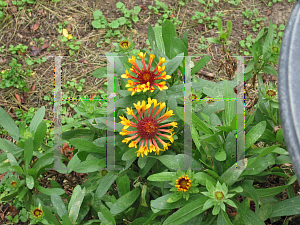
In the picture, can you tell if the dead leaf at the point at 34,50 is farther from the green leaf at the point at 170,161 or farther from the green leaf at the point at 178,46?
the green leaf at the point at 170,161

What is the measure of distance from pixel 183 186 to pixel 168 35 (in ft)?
2.46

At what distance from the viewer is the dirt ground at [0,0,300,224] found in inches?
88.6

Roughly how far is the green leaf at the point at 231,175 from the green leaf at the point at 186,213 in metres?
0.11

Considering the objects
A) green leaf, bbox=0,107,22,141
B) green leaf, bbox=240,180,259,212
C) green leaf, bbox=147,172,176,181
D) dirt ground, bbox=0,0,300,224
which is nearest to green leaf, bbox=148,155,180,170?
green leaf, bbox=147,172,176,181

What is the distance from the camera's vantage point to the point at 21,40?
2.42 m

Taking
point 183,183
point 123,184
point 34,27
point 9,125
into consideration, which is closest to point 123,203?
point 123,184

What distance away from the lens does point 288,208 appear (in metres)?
1.17

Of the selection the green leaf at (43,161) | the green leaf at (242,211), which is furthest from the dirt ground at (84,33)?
the green leaf at (242,211)

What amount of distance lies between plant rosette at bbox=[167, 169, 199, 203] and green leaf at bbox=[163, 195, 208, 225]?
0.12 feet

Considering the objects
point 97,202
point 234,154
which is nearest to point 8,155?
point 97,202

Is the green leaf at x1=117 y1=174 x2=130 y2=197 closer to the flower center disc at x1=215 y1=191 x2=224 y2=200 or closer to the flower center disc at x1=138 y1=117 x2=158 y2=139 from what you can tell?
the flower center disc at x1=138 y1=117 x2=158 y2=139

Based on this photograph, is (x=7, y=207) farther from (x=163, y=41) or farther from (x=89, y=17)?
(x=89, y=17)

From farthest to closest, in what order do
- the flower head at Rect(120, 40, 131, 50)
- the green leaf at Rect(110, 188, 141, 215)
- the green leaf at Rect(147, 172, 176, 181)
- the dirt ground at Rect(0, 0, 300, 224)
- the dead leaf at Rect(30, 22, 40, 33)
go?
the dead leaf at Rect(30, 22, 40, 33)
the dirt ground at Rect(0, 0, 300, 224)
the flower head at Rect(120, 40, 131, 50)
the green leaf at Rect(110, 188, 141, 215)
the green leaf at Rect(147, 172, 176, 181)

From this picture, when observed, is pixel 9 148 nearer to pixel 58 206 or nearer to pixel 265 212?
pixel 58 206
